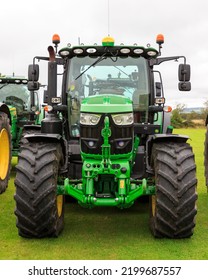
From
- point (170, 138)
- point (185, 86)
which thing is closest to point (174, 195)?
point (170, 138)

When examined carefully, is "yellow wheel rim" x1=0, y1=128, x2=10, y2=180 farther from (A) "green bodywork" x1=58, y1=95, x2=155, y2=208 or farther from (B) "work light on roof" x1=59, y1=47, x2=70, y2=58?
(A) "green bodywork" x1=58, y1=95, x2=155, y2=208

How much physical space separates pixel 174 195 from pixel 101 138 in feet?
3.37

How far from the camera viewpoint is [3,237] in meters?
5.12

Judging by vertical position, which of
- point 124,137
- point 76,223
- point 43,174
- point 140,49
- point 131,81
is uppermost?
point 140,49

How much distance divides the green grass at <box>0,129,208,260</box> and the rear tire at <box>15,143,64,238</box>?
0.58 feet

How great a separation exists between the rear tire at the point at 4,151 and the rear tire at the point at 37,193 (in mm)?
2890

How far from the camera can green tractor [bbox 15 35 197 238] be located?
481cm

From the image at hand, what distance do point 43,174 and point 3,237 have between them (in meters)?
0.93

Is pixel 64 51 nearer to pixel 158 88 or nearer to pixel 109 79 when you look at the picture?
pixel 109 79

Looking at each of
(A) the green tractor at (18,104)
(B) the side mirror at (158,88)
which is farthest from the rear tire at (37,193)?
(A) the green tractor at (18,104)

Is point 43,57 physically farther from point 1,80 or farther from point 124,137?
point 1,80

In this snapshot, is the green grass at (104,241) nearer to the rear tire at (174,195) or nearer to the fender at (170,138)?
the rear tire at (174,195)

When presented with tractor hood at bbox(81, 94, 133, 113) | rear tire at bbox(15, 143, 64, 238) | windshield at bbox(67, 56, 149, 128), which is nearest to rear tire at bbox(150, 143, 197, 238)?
tractor hood at bbox(81, 94, 133, 113)

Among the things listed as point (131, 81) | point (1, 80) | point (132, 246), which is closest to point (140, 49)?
point (131, 81)
